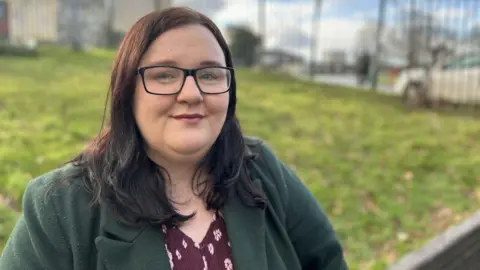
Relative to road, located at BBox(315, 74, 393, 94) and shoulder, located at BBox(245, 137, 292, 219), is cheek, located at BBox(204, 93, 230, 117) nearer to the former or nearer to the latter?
shoulder, located at BBox(245, 137, 292, 219)

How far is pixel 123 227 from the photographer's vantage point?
1.38 meters

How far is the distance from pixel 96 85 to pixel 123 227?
6.32m

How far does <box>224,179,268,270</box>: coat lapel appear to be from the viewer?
4.80ft

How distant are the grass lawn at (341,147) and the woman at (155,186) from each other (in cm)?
170

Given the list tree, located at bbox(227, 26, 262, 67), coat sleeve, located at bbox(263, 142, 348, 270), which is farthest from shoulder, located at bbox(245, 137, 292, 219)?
tree, located at bbox(227, 26, 262, 67)

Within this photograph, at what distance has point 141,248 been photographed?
1.36 meters

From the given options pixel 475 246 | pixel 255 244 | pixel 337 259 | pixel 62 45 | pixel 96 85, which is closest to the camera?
pixel 255 244

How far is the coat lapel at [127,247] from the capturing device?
52.6 inches

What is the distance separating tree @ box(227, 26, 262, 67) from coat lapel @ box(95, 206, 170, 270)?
11.3 m

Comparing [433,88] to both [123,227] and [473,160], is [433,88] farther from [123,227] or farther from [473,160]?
[123,227]

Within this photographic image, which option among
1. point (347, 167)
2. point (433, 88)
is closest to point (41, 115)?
point (347, 167)

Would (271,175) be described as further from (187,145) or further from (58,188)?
(58,188)

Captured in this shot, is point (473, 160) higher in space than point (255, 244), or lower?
lower

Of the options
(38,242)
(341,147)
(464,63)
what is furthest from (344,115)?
(38,242)
